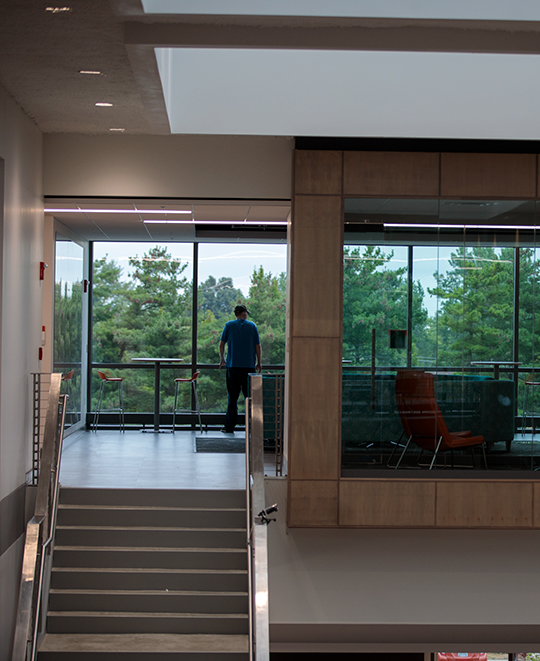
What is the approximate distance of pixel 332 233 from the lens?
19.5 feet

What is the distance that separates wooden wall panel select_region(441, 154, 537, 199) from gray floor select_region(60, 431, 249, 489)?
3532 mm

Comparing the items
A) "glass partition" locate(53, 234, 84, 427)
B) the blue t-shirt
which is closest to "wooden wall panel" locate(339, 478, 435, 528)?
the blue t-shirt

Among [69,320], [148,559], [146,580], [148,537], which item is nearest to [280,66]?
[148,537]

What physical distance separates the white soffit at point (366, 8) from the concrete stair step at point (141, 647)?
424 cm

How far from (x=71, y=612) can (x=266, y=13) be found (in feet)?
14.7

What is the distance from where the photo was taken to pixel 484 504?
599 centimetres

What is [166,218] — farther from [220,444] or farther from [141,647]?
[141,647]

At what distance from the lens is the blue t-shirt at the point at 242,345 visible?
8.34 meters

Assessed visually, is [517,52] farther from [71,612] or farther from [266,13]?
[71,612]

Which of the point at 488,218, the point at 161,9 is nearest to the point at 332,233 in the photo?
the point at 488,218

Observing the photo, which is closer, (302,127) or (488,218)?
(302,127)

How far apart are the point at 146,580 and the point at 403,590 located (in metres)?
2.01

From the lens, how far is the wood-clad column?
590 cm

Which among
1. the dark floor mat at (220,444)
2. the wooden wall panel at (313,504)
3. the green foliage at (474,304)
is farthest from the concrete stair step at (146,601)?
the green foliage at (474,304)
